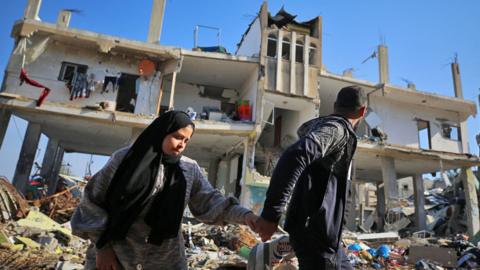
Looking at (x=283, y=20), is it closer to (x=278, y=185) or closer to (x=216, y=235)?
(x=216, y=235)

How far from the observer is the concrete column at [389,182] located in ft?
49.4

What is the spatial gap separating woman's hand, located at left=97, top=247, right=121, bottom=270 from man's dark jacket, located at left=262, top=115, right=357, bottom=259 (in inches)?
35.3

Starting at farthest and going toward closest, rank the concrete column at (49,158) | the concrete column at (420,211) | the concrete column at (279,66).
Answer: the concrete column at (420,211), the concrete column at (49,158), the concrete column at (279,66)

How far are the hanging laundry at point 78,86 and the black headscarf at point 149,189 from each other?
42.1 ft

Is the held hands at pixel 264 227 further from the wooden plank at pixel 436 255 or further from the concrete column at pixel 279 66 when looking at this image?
the concrete column at pixel 279 66

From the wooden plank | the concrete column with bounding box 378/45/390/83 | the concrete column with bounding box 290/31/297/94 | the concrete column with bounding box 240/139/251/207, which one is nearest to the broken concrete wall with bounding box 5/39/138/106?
the concrete column with bounding box 240/139/251/207

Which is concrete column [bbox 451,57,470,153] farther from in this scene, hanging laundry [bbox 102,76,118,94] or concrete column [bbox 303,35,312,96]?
hanging laundry [bbox 102,76,118,94]

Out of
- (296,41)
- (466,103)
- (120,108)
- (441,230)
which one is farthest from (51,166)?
(466,103)

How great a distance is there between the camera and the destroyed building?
12992 millimetres

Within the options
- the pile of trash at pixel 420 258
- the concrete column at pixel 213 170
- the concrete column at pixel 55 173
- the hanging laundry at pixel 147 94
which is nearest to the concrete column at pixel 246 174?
the hanging laundry at pixel 147 94

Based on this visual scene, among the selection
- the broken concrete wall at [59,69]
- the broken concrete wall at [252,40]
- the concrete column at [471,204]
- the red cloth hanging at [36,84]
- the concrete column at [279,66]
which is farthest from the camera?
the concrete column at [471,204]

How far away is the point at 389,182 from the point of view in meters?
15.6

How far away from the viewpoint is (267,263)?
96.7 inches

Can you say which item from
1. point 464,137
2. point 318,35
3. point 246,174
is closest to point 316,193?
point 246,174
